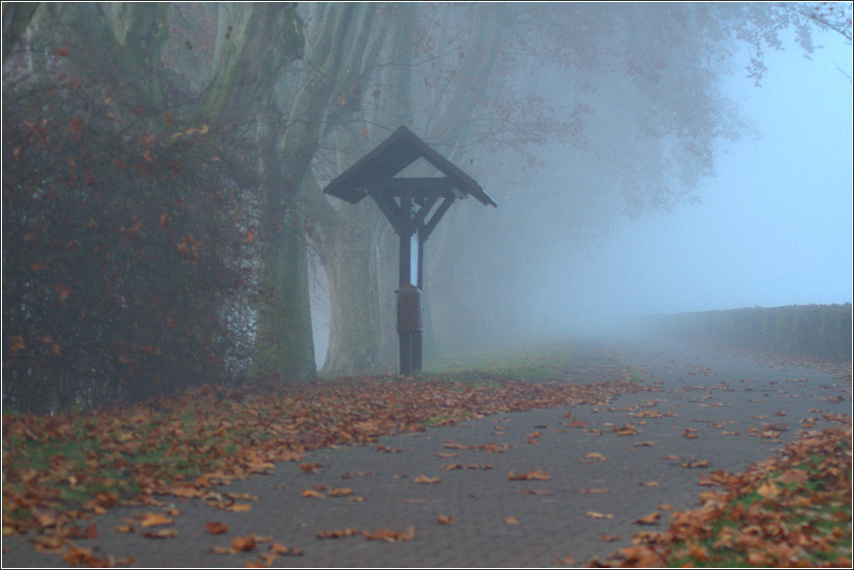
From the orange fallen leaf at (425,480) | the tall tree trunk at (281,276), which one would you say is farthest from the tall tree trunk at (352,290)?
the orange fallen leaf at (425,480)

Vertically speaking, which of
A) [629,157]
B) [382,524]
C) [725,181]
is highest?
[725,181]

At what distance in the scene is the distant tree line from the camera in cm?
1923

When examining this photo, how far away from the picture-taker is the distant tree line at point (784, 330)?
→ 19.2 meters

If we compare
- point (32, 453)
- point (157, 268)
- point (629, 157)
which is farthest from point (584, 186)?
point (32, 453)

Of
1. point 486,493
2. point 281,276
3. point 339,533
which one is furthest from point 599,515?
point 281,276

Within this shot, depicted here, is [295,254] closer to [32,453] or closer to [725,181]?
[32,453]

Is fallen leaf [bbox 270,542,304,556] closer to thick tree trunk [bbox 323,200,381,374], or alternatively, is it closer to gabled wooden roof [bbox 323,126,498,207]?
gabled wooden roof [bbox 323,126,498,207]

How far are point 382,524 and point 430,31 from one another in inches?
954

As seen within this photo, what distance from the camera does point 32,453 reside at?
18.7 feet

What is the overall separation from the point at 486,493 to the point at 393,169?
29.6ft

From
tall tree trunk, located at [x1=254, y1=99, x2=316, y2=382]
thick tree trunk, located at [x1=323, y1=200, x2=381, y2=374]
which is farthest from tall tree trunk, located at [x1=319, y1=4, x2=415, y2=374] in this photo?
tall tree trunk, located at [x1=254, y1=99, x2=316, y2=382]

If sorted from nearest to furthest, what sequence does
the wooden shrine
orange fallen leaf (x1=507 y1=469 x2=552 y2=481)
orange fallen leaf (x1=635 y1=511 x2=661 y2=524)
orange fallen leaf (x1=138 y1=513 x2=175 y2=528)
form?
orange fallen leaf (x1=138 y1=513 x2=175 y2=528) < orange fallen leaf (x1=635 y1=511 x2=661 y2=524) < orange fallen leaf (x1=507 y1=469 x2=552 y2=481) < the wooden shrine

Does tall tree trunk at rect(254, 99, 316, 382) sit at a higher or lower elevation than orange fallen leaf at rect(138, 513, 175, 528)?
higher

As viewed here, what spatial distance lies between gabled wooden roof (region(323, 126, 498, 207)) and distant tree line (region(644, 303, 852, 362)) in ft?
33.0
